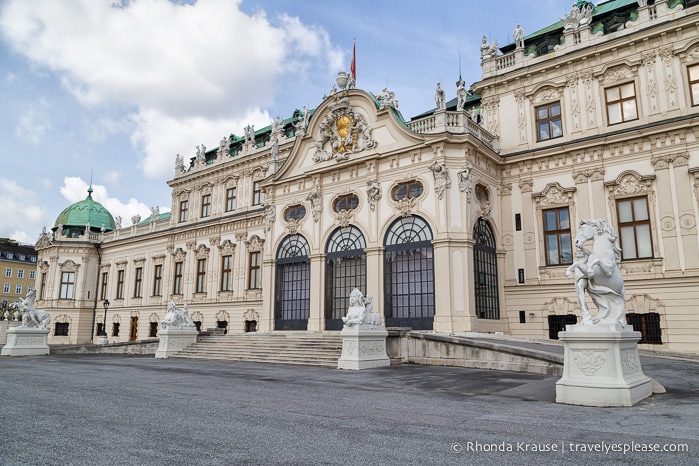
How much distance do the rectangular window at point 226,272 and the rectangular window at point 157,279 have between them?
7063 millimetres

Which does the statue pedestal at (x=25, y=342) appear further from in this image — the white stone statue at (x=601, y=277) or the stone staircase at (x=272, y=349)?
the white stone statue at (x=601, y=277)

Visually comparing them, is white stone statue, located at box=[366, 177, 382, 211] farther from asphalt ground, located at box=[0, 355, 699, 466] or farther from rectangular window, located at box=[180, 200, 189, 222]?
rectangular window, located at box=[180, 200, 189, 222]

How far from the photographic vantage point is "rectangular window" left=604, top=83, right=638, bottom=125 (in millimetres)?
22500

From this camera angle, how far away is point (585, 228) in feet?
33.8

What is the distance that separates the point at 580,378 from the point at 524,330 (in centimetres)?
1494

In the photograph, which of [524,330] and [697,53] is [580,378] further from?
[697,53]

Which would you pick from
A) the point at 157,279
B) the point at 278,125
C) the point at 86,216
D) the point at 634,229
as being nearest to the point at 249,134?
the point at 278,125

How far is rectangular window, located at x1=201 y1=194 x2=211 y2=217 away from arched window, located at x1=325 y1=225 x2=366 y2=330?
16.1 meters

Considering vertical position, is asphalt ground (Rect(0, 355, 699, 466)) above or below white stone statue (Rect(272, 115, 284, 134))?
below

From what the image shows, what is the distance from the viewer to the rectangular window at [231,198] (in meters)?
37.4

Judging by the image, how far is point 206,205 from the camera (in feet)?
130

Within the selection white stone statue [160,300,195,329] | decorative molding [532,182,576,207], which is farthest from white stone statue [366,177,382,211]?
white stone statue [160,300,195,329]

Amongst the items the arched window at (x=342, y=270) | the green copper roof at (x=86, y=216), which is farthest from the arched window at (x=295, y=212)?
the green copper roof at (x=86, y=216)

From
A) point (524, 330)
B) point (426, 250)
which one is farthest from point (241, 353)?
point (524, 330)
